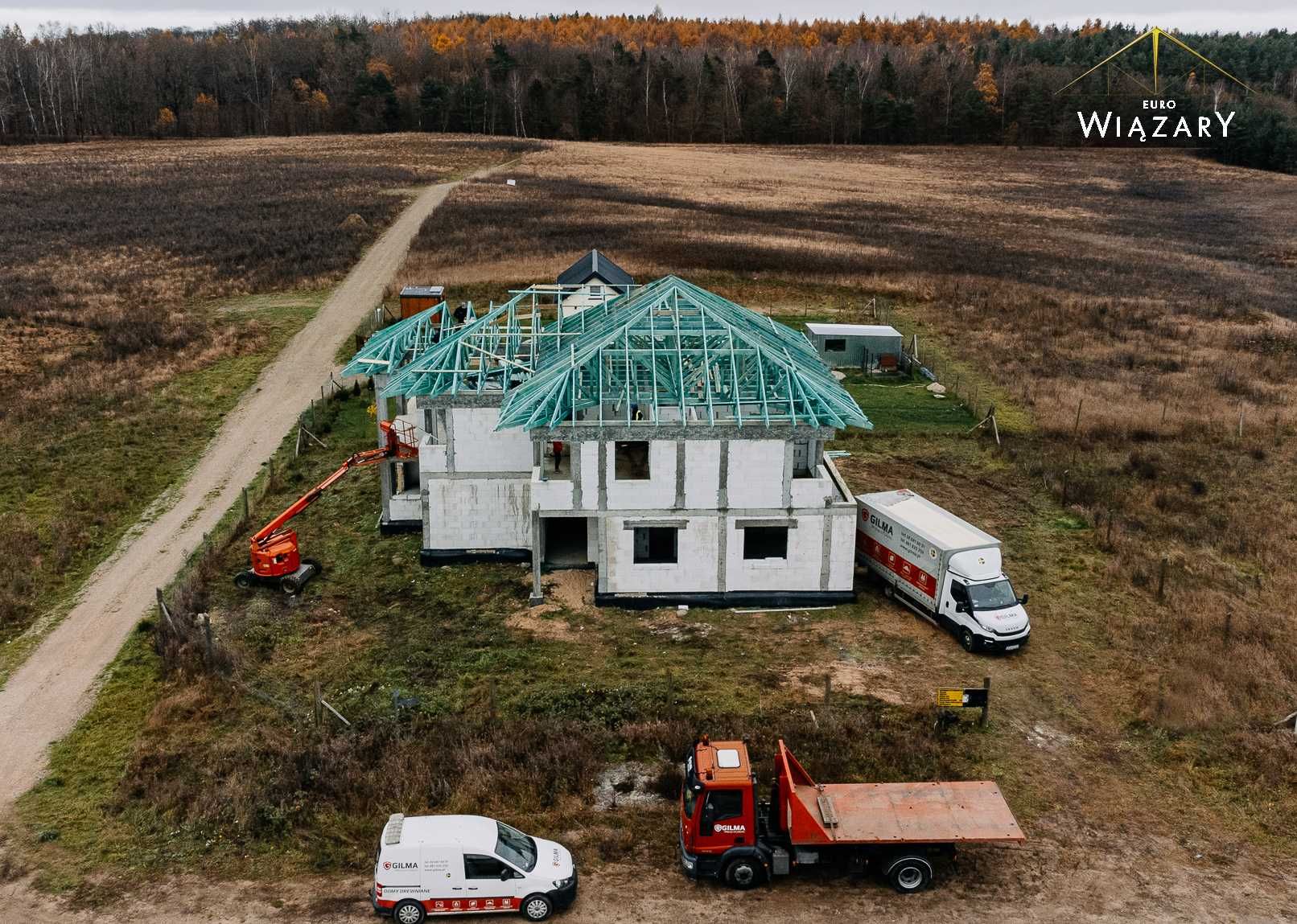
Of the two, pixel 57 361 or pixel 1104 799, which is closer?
pixel 1104 799

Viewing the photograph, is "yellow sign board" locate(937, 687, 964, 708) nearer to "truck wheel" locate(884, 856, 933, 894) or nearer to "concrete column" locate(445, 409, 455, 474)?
"truck wheel" locate(884, 856, 933, 894)

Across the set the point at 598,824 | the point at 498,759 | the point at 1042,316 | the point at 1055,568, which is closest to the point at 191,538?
the point at 498,759

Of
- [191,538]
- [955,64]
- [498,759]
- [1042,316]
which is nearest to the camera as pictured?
[498,759]

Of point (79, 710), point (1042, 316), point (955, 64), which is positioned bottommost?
point (79, 710)

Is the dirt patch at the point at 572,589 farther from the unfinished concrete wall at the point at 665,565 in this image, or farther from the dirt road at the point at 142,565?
the dirt road at the point at 142,565

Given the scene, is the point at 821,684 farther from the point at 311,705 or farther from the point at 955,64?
the point at 955,64

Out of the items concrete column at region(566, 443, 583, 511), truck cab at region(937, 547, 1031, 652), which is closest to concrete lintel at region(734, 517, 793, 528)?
truck cab at region(937, 547, 1031, 652)

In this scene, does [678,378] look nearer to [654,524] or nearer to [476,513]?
[654,524]

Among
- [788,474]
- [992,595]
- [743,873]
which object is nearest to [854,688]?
[992,595]
